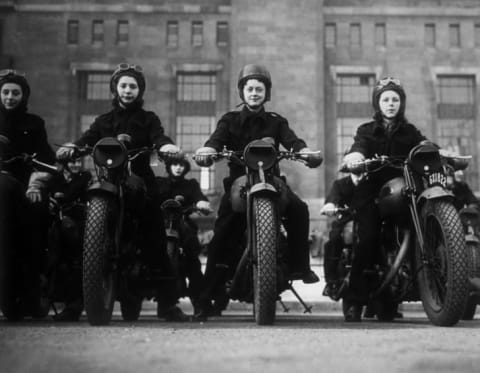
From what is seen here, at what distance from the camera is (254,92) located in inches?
236

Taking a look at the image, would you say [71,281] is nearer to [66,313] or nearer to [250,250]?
[66,313]

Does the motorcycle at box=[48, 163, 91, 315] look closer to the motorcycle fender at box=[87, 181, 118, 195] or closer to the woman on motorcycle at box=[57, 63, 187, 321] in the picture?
the woman on motorcycle at box=[57, 63, 187, 321]

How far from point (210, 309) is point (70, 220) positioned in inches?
58.8

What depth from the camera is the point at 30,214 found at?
18.8ft

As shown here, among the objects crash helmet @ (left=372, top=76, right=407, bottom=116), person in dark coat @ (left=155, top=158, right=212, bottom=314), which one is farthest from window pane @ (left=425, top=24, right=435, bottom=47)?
crash helmet @ (left=372, top=76, right=407, bottom=116)

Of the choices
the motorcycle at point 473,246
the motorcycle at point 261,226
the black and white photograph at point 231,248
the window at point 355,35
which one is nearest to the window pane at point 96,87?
the window at point 355,35

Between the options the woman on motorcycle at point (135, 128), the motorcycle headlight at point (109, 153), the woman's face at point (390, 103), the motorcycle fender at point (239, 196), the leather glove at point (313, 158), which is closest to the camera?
the motorcycle headlight at point (109, 153)

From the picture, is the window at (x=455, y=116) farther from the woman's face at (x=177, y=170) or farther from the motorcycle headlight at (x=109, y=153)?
the motorcycle headlight at (x=109, y=153)

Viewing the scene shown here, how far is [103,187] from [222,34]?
33.4 metres

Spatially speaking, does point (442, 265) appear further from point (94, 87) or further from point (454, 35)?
point (454, 35)

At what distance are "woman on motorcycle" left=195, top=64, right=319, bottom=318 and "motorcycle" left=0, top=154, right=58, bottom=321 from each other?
4.58 feet

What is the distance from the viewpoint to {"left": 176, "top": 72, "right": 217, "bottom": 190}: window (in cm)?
3684

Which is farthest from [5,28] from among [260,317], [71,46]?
[260,317]

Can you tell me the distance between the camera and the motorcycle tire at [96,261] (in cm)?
455
